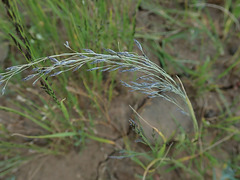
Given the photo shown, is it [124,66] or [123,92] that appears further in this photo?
[123,92]

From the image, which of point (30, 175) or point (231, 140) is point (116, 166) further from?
point (231, 140)

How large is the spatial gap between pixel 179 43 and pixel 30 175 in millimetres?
1470

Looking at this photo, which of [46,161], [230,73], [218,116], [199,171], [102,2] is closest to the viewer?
[102,2]

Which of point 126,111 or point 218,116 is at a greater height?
point 126,111

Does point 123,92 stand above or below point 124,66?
below

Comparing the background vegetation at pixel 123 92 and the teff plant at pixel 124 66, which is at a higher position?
the teff plant at pixel 124 66

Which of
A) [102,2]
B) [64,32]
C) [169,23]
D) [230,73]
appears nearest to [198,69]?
[230,73]

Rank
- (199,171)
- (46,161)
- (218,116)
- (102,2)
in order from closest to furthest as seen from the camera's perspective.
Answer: (102,2) → (199,171) → (46,161) → (218,116)

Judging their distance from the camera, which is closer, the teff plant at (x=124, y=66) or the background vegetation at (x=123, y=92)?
the teff plant at (x=124, y=66)

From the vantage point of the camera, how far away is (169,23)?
1.70 metres

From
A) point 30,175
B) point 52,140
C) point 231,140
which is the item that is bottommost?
point 231,140

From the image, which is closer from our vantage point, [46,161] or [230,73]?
[46,161]

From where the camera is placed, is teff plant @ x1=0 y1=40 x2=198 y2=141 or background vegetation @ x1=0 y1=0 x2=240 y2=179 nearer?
teff plant @ x1=0 y1=40 x2=198 y2=141

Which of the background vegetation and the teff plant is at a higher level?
the teff plant
